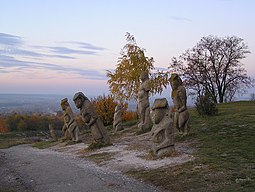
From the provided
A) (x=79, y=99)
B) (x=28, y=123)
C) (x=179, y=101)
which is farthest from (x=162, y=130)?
(x=28, y=123)

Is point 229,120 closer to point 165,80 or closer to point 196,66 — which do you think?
point 165,80

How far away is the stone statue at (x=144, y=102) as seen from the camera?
21.3 meters

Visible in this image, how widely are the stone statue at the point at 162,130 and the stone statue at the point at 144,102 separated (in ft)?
26.4

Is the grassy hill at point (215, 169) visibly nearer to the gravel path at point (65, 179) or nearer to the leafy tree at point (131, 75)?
the gravel path at point (65, 179)

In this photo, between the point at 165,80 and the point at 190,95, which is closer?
the point at 165,80

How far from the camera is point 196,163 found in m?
10.6

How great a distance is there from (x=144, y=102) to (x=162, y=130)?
869cm

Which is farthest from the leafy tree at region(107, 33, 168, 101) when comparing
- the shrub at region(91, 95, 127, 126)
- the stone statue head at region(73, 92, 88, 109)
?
the stone statue head at region(73, 92, 88, 109)

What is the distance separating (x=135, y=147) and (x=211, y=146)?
3.73m

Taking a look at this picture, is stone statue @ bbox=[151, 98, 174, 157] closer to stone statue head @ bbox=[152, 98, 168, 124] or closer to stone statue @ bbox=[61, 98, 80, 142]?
stone statue head @ bbox=[152, 98, 168, 124]

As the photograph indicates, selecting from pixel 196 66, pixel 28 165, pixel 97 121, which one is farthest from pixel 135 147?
pixel 196 66

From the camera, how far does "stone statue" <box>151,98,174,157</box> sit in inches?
496

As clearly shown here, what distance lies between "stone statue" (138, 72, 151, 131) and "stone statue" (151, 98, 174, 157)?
8.05 metres

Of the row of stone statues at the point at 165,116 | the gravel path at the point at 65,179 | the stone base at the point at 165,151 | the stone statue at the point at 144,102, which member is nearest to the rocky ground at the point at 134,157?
the stone base at the point at 165,151
